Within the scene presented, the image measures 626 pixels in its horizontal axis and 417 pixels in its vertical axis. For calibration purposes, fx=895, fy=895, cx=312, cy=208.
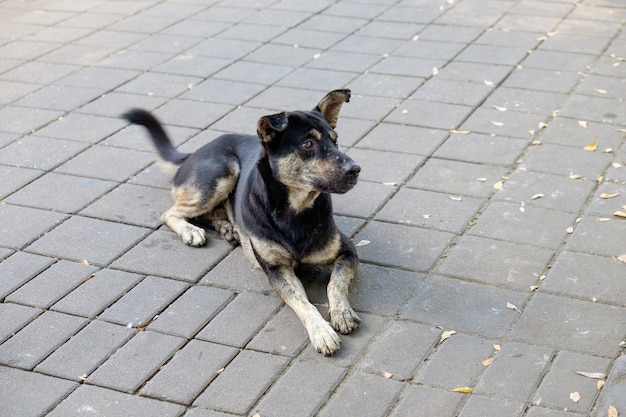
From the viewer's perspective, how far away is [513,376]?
4492mm

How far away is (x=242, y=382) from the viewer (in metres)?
4.58

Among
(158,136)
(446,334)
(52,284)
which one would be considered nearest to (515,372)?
(446,334)

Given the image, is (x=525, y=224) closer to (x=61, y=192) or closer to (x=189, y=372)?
(x=189, y=372)

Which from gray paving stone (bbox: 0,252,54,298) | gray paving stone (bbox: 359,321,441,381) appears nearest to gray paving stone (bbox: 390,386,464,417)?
gray paving stone (bbox: 359,321,441,381)

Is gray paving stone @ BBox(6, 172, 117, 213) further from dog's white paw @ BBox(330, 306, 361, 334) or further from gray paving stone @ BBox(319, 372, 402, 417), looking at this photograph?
gray paving stone @ BBox(319, 372, 402, 417)

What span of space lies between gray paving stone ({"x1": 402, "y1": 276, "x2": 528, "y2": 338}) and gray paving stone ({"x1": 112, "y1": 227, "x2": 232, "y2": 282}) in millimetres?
1399

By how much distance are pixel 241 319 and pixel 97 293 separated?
97cm

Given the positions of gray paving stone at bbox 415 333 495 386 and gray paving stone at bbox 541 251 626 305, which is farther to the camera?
gray paving stone at bbox 541 251 626 305

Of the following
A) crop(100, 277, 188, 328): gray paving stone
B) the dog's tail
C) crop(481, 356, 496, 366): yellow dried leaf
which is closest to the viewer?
crop(481, 356, 496, 366): yellow dried leaf

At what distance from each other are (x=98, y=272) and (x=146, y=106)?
2.83 m

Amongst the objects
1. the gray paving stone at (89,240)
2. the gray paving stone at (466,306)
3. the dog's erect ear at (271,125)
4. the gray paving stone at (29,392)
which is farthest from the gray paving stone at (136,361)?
the gray paving stone at (466,306)

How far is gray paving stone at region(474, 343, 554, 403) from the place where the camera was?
14.4 feet

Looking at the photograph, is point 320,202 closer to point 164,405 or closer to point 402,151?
point 164,405

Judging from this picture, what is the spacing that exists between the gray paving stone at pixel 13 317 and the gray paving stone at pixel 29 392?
1.15ft
